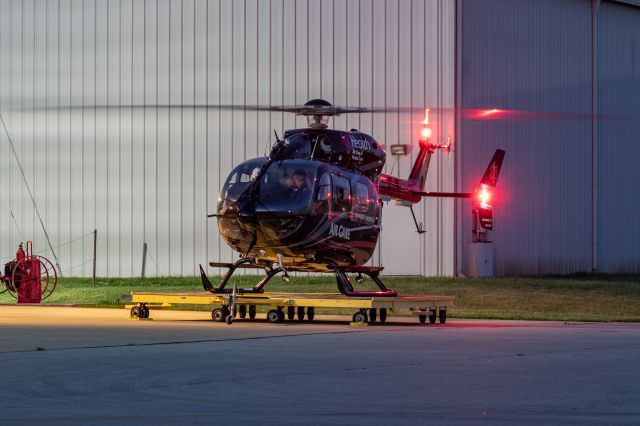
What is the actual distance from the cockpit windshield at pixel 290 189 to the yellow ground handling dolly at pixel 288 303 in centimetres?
152

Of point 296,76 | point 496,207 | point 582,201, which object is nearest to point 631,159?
point 582,201

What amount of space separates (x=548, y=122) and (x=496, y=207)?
3.81 m

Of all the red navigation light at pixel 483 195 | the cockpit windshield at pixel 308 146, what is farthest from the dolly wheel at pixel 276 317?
the red navigation light at pixel 483 195

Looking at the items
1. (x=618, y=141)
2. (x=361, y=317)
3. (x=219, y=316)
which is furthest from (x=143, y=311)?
Result: (x=618, y=141)

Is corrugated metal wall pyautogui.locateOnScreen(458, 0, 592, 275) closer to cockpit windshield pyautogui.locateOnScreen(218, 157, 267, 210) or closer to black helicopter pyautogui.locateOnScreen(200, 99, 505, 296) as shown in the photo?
black helicopter pyautogui.locateOnScreen(200, 99, 505, 296)

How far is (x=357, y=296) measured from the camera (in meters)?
19.3

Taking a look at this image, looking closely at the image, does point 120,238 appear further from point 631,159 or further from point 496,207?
point 631,159

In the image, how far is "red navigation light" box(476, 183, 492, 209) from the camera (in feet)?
87.9

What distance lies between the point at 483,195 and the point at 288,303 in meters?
9.20

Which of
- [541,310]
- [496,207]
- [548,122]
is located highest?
[548,122]

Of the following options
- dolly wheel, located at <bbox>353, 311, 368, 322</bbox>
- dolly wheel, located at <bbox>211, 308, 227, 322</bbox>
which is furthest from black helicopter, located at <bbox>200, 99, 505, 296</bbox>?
dolly wheel, located at <bbox>353, 311, 368, 322</bbox>

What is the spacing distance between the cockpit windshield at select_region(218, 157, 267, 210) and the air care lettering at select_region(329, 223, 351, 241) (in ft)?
5.31

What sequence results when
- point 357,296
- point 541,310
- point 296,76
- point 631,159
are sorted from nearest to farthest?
point 357,296 < point 541,310 < point 296,76 < point 631,159

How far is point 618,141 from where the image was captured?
39250 millimetres
